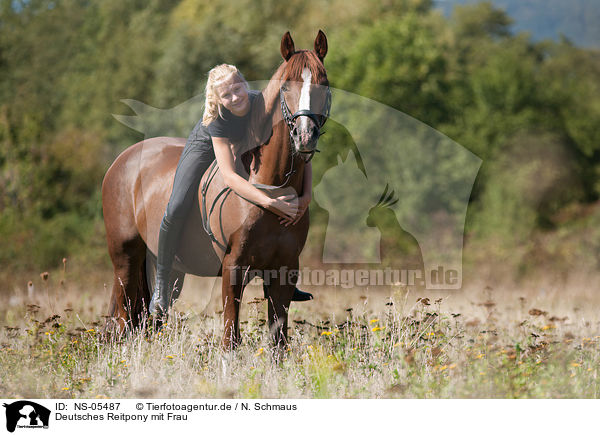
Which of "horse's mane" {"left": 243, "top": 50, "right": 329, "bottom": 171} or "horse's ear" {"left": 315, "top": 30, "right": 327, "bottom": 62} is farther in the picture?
"horse's ear" {"left": 315, "top": 30, "right": 327, "bottom": 62}

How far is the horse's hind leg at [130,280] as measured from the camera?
6.00m

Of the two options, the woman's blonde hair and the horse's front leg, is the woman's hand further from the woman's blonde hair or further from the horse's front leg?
the woman's blonde hair

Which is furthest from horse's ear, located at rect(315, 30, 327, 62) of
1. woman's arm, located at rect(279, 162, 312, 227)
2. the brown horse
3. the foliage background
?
the foliage background

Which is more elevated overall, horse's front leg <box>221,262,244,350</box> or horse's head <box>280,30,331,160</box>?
horse's head <box>280,30,331,160</box>

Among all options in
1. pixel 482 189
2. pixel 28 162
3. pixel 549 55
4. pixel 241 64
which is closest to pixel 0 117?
pixel 28 162

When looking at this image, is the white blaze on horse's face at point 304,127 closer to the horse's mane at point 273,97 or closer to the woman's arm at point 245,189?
the horse's mane at point 273,97

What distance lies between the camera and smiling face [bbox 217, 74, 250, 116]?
4535 millimetres

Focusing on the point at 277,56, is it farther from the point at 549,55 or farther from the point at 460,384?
the point at 460,384

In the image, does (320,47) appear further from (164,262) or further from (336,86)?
(336,86)

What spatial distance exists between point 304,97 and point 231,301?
1.70 m

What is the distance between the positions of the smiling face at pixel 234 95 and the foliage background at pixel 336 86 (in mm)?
11425

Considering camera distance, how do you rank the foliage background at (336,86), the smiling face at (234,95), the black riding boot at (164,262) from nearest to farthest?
the smiling face at (234,95), the black riding boot at (164,262), the foliage background at (336,86)
